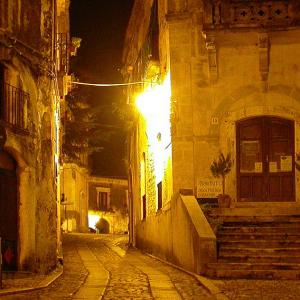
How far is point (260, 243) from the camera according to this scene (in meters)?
15.4

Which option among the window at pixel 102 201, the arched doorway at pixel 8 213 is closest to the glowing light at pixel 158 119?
the arched doorway at pixel 8 213

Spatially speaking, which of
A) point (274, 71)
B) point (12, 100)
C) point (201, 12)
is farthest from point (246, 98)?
point (12, 100)

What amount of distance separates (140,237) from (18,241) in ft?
39.8

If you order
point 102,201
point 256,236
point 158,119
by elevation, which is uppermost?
point 158,119

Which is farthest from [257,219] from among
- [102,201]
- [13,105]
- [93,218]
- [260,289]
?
[102,201]

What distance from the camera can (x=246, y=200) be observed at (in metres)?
18.8

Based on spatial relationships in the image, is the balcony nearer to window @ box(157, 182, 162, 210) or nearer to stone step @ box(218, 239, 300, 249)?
stone step @ box(218, 239, 300, 249)

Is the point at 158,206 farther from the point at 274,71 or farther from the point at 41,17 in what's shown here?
the point at 41,17

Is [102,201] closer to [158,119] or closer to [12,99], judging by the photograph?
[158,119]

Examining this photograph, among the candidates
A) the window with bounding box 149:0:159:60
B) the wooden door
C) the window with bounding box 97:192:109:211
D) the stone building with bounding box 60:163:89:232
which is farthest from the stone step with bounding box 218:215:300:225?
the window with bounding box 97:192:109:211

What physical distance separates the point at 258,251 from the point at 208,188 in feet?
12.6

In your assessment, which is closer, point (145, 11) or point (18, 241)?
point (18, 241)

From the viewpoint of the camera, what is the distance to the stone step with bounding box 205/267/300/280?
44.6ft

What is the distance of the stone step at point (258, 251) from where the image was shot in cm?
1477
